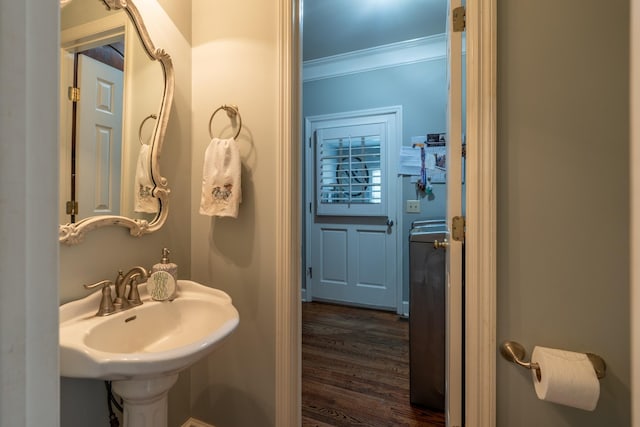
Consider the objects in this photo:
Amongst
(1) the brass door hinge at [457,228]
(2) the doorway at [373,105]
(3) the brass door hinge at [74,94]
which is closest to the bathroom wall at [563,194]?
(1) the brass door hinge at [457,228]

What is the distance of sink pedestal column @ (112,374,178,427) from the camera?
3.05 feet

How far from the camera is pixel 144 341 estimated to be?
1.13 meters

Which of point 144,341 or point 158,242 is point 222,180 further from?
point 144,341

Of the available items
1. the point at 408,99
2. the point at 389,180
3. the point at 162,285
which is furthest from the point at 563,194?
the point at 408,99

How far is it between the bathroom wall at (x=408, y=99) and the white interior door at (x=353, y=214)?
139 millimetres

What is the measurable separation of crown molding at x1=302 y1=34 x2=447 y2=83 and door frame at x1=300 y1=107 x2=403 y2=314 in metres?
0.44

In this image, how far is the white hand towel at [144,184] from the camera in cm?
127

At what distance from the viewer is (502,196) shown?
98 cm

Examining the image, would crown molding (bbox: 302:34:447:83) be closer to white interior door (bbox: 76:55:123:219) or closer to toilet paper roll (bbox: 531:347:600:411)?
white interior door (bbox: 76:55:123:219)

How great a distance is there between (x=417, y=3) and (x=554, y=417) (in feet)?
8.74

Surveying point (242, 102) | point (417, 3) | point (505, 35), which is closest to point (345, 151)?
point (417, 3)

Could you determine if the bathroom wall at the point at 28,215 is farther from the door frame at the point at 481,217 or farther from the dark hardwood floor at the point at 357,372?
the dark hardwood floor at the point at 357,372

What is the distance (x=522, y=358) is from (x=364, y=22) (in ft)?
8.82

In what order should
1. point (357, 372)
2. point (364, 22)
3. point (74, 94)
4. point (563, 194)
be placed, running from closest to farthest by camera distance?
1. point (563, 194)
2. point (74, 94)
3. point (357, 372)
4. point (364, 22)
